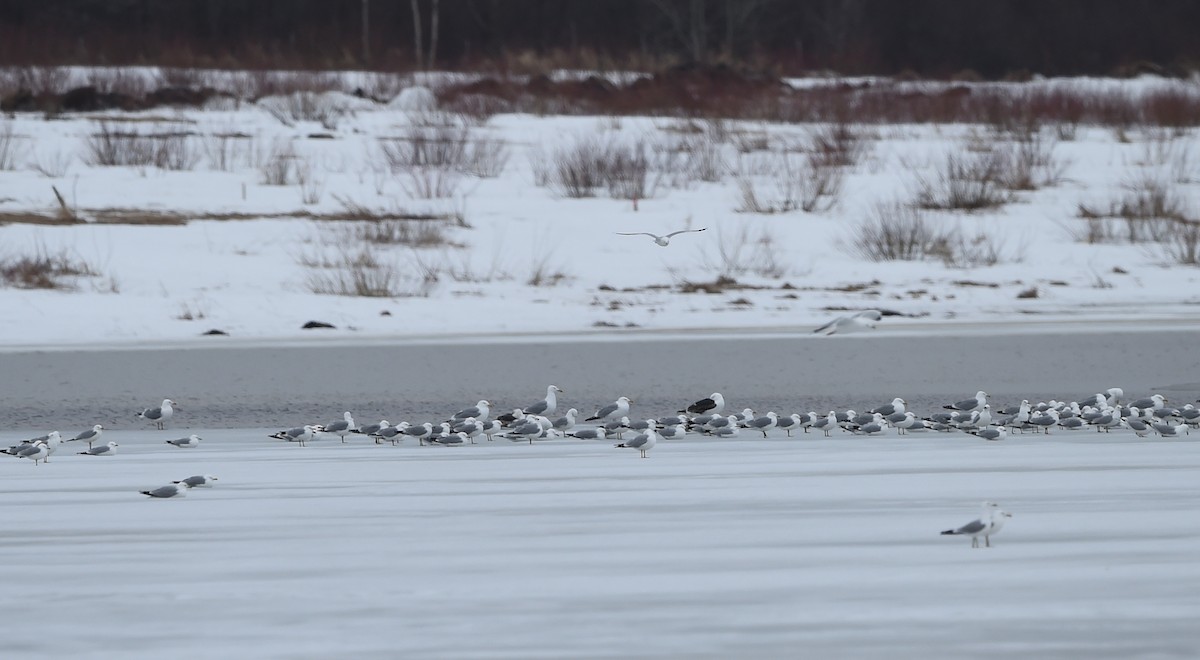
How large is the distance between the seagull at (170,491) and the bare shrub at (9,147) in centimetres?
1101

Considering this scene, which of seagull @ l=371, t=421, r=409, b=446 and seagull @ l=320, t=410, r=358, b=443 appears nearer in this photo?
seagull @ l=371, t=421, r=409, b=446

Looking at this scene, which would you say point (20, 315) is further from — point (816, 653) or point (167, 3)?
point (167, 3)

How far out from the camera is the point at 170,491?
516 cm

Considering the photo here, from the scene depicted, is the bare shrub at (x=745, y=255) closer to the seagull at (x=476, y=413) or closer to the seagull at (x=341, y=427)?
the seagull at (x=476, y=413)

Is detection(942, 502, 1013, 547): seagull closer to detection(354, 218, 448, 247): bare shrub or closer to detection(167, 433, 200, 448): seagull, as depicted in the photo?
detection(167, 433, 200, 448): seagull

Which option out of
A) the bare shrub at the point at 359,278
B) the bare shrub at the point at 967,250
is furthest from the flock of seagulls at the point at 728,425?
the bare shrub at the point at 967,250

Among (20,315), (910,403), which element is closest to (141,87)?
(20,315)

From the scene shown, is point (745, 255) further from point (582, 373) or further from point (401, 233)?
point (582, 373)

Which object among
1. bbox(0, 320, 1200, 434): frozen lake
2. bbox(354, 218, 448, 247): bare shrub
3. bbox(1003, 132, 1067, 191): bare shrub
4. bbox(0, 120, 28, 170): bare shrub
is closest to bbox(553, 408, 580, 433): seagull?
bbox(0, 320, 1200, 434): frozen lake

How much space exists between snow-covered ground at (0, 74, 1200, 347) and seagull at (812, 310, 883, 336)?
0.50 metres

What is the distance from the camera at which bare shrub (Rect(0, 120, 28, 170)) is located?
49.8 ft

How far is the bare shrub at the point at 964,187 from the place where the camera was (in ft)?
48.4

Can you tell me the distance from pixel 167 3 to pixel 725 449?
3081 centimetres

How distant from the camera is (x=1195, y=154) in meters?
17.4
